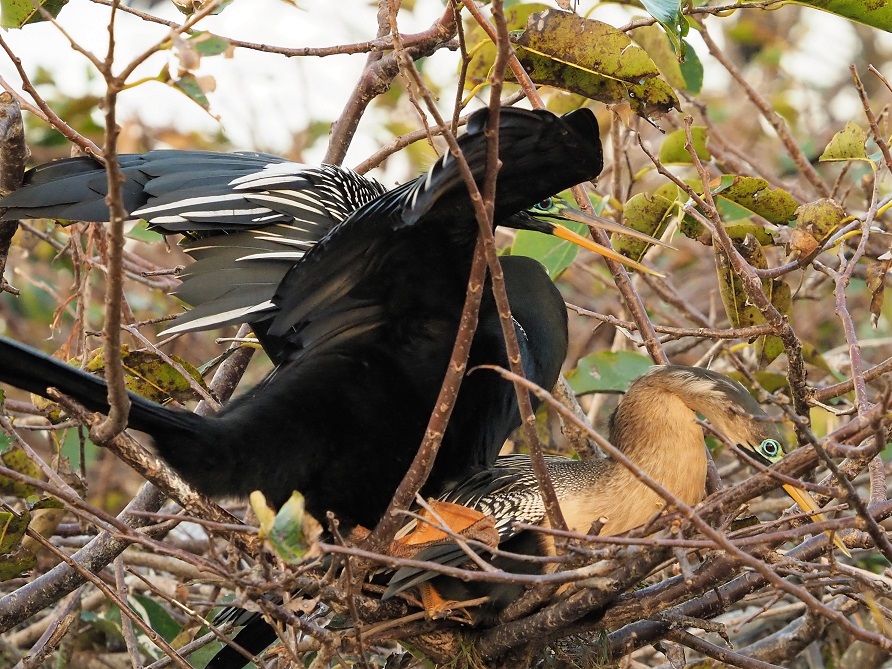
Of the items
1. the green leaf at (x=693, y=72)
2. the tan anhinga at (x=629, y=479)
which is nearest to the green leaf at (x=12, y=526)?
the tan anhinga at (x=629, y=479)

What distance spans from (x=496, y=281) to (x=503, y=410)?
2.75 feet

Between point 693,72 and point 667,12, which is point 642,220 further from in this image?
point 693,72

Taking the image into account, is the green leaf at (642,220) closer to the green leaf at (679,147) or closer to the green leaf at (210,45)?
the green leaf at (679,147)

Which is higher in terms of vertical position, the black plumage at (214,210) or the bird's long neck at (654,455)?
the black plumage at (214,210)

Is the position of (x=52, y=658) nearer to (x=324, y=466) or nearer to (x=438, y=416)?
(x=324, y=466)

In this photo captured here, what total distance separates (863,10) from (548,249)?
0.96 m

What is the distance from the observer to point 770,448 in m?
2.11

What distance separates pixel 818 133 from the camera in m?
5.19

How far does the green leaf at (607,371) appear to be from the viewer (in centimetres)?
288

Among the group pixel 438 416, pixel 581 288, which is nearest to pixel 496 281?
pixel 438 416

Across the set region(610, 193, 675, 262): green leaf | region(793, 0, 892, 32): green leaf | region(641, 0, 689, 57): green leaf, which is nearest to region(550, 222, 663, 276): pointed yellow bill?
region(610, 193, 675, 262): green leaf

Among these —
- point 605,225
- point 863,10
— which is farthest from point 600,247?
point 863,10

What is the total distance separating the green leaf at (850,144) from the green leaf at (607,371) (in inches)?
32.1

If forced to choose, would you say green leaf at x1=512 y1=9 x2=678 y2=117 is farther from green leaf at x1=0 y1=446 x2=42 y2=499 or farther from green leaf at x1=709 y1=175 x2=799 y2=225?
green leaf at x1=0 y1=446 x2=42 y2=499
